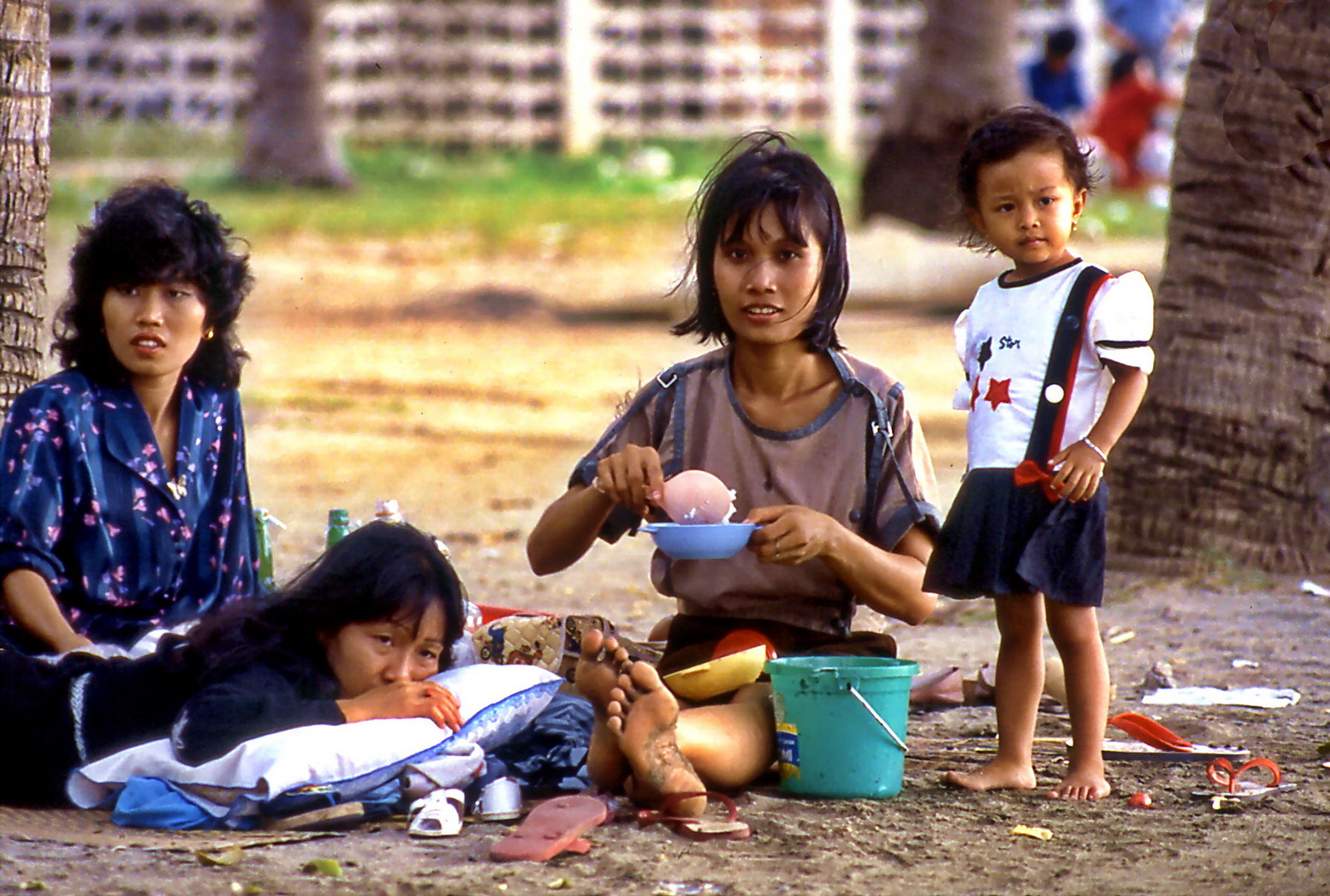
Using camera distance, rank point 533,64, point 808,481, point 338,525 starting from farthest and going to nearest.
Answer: point 533,64, point 338,525, point 808,481

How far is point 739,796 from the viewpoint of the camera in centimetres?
357

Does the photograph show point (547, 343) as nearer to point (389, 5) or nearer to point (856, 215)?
point (856, 215)

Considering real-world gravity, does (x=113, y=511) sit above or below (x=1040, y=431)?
below

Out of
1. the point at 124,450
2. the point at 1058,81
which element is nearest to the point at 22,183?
the point at 124,450

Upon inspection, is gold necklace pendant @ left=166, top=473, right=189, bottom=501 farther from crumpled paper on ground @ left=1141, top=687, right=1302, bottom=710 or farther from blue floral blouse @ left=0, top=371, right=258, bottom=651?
crumpled paper on ground @ left=1141, top=687, right=1302, bottom=710

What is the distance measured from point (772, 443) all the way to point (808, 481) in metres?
0.11

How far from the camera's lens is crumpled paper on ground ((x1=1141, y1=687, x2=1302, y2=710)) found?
4453mm

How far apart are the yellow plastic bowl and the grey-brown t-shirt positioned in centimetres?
16

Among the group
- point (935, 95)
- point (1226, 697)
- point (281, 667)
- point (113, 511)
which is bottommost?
point (1226, 697)

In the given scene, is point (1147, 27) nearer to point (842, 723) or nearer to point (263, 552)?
point (263, 552)

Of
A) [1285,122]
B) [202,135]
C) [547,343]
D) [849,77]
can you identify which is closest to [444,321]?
[547,343]

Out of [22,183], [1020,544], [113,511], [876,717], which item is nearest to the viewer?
[876,717]

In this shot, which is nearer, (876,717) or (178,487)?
(876,717)

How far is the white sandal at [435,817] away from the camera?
3.25 metres
